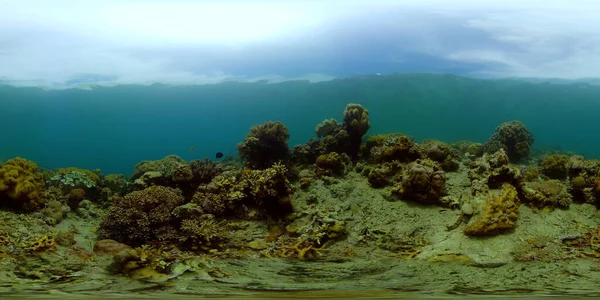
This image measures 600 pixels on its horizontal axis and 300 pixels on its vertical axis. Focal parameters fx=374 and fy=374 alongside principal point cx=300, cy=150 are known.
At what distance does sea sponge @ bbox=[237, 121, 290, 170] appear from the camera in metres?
8.58

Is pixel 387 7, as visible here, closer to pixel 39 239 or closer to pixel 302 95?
pixel 39 239

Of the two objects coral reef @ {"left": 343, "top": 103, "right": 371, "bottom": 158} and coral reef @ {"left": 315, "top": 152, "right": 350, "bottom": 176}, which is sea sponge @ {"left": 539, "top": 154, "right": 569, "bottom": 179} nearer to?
coral reef @ {"left": 343, "top": 103, "right": 371, "bottom": 158}

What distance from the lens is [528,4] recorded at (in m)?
8.48

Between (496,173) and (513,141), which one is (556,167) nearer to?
(496,173)

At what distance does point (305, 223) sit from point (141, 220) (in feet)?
8.76

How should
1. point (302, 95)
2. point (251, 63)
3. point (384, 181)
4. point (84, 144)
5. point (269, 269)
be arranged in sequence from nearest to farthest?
point (269, 269), point (384, 181), point (251, 63), point (302, 95), point (84, 144)

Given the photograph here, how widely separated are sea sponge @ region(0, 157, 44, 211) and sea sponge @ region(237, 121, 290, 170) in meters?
3.95

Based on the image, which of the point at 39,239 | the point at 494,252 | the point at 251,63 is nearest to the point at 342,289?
the point at 494,252

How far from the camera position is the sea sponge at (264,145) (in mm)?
8578

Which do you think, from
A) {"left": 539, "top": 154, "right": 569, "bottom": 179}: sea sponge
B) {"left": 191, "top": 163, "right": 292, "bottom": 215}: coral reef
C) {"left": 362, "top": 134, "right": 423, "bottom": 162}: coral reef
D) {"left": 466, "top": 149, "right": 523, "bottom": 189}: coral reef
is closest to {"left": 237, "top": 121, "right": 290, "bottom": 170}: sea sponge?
{"left": 191, "top": 163, "right": 292, "bottom": 215}: coral reef

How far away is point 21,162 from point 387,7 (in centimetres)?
816

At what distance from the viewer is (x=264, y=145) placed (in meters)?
8.62

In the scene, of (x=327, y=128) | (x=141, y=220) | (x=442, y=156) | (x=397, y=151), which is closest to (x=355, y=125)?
(x=327, y=128)

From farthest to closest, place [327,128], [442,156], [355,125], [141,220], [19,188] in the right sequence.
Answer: [327,128], [355,125], [442,156], [19,188], [141,220]
